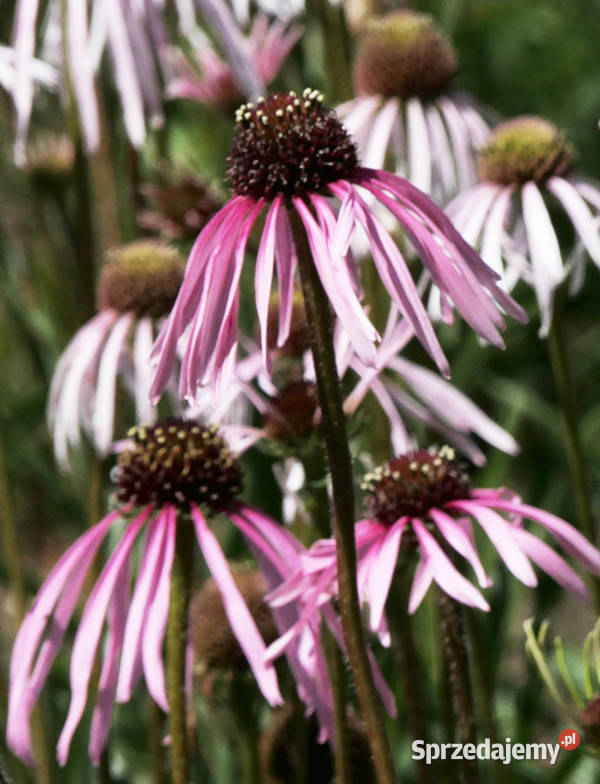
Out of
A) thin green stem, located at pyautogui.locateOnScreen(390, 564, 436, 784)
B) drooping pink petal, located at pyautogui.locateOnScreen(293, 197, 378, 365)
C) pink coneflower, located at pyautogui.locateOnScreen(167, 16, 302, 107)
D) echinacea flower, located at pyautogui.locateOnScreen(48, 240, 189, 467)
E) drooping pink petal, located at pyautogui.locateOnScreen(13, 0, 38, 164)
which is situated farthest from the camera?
pink coneflower, located at pyautogui.locateOnScreen(167, 16, 302, 107)

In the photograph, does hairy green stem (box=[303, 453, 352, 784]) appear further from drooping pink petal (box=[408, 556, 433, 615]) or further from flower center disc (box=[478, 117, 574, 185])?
flower center disc (box=[478, 117, 574, 185])

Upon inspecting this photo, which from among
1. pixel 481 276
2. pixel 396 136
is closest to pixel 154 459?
pixel 481 276

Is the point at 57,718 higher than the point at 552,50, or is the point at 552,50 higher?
the point at 552,50

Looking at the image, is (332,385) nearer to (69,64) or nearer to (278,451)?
(278,451)

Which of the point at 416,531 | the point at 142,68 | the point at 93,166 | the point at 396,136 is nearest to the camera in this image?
the point at 416,531

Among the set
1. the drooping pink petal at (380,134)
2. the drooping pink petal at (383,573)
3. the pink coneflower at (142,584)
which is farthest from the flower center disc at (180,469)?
the drooping pink petal at (380,134)

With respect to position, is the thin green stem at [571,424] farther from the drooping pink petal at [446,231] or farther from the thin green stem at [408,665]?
the drooping pink petal at [446,231]

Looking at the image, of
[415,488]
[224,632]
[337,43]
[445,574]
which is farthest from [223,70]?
[445,574]

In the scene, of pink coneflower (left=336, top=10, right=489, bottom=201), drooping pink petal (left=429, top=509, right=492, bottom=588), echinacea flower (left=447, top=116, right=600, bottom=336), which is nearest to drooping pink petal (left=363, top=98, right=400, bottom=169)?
pink coneflower (left=336, top=10, right=489, bottom=201)
